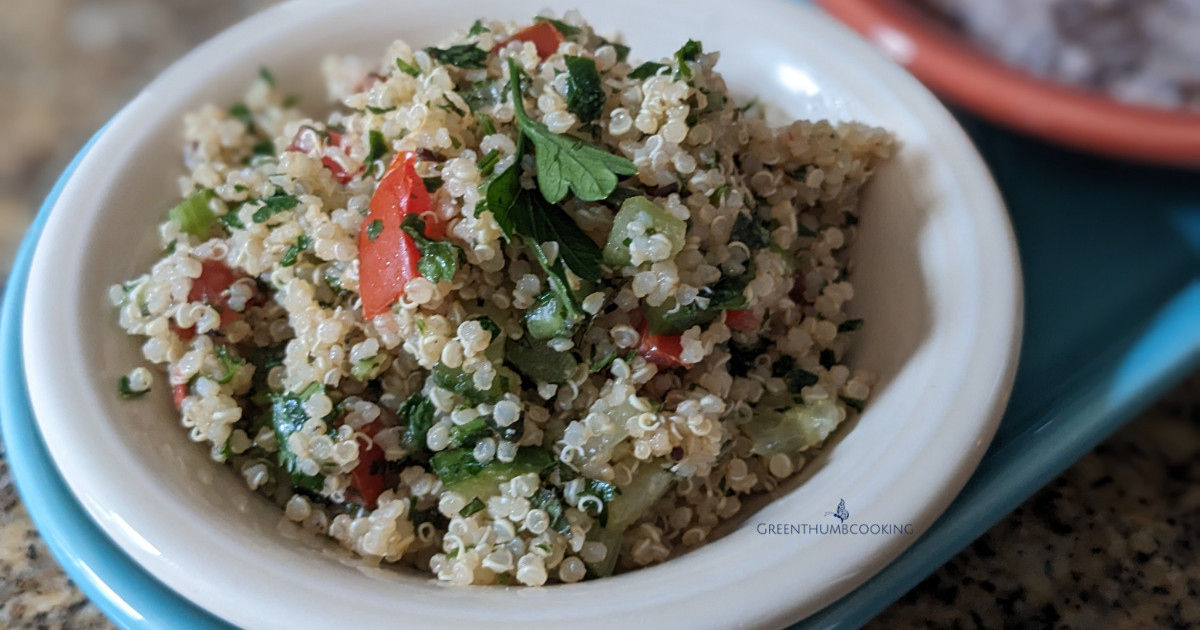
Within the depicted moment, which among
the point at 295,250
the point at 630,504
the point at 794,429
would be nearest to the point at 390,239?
the point at 295,250

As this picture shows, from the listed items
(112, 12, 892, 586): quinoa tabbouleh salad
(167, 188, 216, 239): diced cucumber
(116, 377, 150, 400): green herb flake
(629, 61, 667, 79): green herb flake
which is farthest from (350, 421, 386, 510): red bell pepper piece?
(629, 61, 667, 79): green herb flake

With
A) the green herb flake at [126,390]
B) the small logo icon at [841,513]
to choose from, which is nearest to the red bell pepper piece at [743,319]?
the small logo icon at [841,513]

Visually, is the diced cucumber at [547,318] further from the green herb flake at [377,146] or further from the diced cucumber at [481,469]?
the green herb flake at [377,146]

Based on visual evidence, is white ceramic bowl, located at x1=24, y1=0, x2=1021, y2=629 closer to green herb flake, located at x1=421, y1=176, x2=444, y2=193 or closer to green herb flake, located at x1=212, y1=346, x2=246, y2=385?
green herb flake, located at x1=212, y1=346, x2=246, y2=385

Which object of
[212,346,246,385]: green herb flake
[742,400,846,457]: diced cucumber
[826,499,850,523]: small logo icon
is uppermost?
[212,346,246,385]: green herb flake

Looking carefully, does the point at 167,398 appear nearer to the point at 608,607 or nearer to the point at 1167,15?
the point at 608,607

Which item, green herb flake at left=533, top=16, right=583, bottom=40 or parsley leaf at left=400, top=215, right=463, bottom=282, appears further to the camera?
green herb flake at left=533, top=16, right=583, bottom=40
